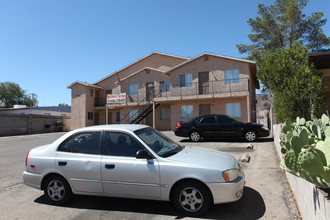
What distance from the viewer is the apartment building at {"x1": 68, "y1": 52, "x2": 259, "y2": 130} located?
20.4 m

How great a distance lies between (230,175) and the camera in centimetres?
391

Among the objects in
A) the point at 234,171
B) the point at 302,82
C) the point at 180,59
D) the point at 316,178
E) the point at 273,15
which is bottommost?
the point at 234,171

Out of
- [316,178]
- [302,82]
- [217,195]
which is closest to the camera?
[316,178]

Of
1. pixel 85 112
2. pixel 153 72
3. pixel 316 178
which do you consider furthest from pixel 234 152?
pixel 85 112

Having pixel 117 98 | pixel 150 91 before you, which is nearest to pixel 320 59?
pixel 150 91

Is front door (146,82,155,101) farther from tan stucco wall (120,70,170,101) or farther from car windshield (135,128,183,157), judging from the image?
car windshield (135,128,183,157)

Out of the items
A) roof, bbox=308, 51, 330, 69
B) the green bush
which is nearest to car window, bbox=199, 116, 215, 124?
roof, bbox=308, 51, 330, 69

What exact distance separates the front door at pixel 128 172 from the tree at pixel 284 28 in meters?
24.9

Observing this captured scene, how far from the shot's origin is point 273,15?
2630 cm

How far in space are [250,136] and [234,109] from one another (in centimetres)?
843

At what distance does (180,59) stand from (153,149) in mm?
24487

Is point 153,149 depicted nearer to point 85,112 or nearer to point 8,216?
point 8,216

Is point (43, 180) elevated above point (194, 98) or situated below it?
below

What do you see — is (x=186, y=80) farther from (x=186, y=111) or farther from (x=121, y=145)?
(x=121, y=145)
